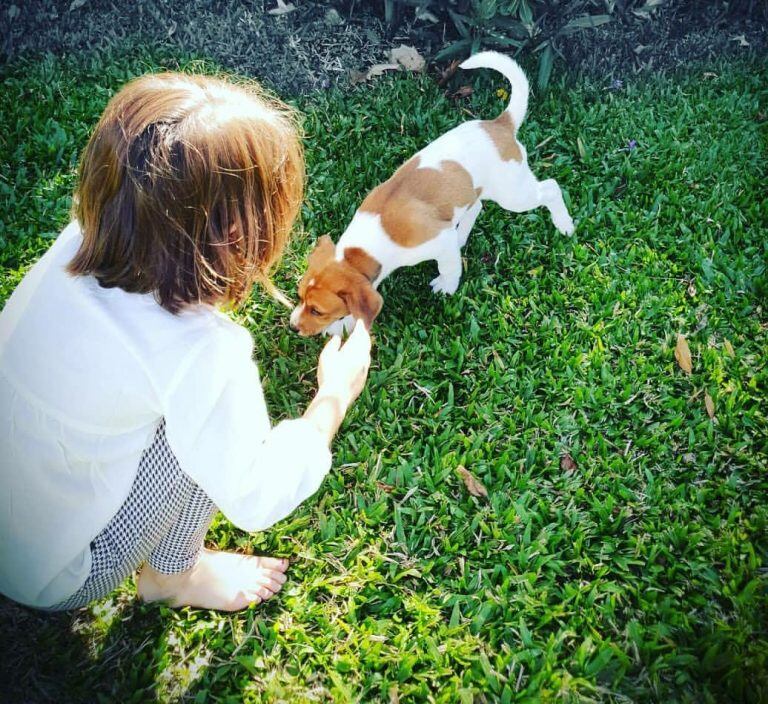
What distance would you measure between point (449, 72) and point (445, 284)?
6.03 feet

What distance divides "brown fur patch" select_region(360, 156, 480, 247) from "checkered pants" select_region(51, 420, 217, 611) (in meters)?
1.52

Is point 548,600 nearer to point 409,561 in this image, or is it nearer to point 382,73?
point 409,561

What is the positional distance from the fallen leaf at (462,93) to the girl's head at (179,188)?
2.99m

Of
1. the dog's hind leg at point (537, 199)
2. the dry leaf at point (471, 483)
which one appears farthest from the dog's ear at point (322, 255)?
the dry leaf at point (471, 483)

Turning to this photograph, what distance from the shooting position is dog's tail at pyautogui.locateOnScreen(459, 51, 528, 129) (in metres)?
3.20

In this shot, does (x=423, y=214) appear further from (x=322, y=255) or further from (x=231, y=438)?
(x=231, y=438)

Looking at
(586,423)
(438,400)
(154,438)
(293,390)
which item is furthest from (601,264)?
(154,438)

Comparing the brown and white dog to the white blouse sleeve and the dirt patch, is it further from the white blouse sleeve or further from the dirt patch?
the dirt patch

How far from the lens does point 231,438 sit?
1565 millimetres

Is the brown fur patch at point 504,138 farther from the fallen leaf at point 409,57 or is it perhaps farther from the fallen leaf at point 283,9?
the fallen leaf at point 283,9

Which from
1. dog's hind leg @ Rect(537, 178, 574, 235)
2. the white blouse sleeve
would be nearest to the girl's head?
the white blouse sleeve

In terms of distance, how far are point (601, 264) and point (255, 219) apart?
2.32m

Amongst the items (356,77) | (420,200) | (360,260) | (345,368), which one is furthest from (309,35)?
(345,368)

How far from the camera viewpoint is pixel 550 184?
342 cm
